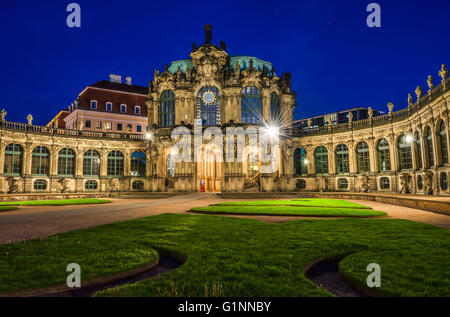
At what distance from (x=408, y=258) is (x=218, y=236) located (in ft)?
18.5

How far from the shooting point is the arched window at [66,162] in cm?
4916

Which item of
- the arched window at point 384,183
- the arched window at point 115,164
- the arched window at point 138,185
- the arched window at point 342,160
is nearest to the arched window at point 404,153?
the arched window at point 384,183

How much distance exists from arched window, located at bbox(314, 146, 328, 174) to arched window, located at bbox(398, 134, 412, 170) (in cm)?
1159

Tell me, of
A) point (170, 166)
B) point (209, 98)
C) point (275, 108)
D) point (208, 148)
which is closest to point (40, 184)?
Result: point (170, 166)

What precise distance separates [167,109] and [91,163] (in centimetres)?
1708

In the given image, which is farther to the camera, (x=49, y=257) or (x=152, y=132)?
(x=152, y=132)

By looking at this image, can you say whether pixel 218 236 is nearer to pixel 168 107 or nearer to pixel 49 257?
pixel 49 257

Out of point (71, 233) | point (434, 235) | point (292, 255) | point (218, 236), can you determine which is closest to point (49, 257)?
point (71, 233)

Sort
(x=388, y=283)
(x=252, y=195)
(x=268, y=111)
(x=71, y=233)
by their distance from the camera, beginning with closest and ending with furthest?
(x=388, y=283) → (x=71, y=233) → (x=252, y=195) → (x=268, y=111)

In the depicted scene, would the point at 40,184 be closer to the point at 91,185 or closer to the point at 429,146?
the point at 91,185

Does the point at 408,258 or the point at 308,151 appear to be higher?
the point at 308,151

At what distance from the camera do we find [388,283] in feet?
17.4

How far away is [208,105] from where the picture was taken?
169 ft

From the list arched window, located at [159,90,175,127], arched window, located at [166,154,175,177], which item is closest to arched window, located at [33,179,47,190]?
arched window, located at [166,154,175,177]
